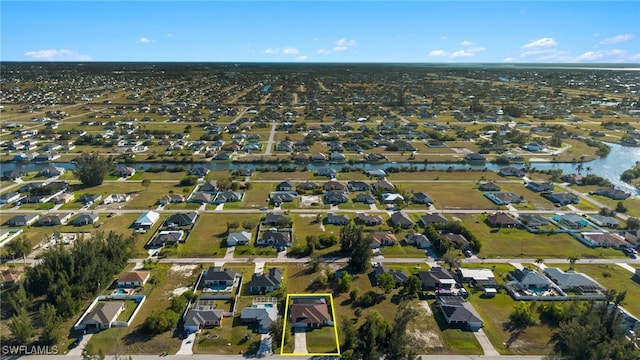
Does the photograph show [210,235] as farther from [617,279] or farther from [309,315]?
[617,279]

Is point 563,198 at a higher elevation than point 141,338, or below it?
higher

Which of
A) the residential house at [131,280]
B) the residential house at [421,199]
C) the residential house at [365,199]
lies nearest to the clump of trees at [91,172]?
the residential house at [131,280]

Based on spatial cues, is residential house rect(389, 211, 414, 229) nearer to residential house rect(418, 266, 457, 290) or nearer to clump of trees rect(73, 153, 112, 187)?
residential house rect(418, 266, 457, 290)

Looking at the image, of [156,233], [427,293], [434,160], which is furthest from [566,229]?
[156,233]

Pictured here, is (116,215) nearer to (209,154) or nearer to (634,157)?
(209,154)

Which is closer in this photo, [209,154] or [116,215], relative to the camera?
[116,215]

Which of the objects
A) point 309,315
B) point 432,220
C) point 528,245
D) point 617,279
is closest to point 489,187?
point 432,220
